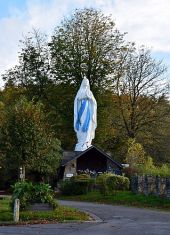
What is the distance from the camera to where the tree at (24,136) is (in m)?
38.1

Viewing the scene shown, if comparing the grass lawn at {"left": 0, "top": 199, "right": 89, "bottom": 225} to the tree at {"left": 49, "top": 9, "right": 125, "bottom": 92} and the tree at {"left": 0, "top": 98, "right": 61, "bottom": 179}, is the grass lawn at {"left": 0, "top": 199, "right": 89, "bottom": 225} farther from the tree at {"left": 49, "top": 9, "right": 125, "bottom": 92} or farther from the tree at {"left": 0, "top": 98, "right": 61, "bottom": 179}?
the tree at {"left": 49, "top": 9, "right": 125, "bottom": 92}

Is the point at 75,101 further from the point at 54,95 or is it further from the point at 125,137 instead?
the point at 125,137

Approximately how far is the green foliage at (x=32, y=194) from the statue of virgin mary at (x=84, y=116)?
29880 mm

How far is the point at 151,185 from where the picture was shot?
1361 inches

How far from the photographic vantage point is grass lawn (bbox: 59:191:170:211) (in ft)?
103

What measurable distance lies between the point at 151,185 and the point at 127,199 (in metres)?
1.78

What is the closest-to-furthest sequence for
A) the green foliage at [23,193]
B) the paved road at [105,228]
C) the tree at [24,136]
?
the paved road at [105,228] < the green foliage at [23,193] < the tree at [24,136]

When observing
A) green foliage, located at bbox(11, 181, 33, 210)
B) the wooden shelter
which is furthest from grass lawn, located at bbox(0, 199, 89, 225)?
the wooden shelter

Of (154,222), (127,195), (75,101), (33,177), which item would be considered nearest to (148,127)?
(75,101)

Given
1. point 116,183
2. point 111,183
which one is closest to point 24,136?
point 111,183

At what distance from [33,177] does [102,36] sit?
18.4 meters

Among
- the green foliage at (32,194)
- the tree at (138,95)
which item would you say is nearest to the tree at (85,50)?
the tree at (138,95)

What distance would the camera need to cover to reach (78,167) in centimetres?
5278

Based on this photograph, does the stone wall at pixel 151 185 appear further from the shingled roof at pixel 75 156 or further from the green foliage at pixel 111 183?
the shingled roof at pixel 75 156
